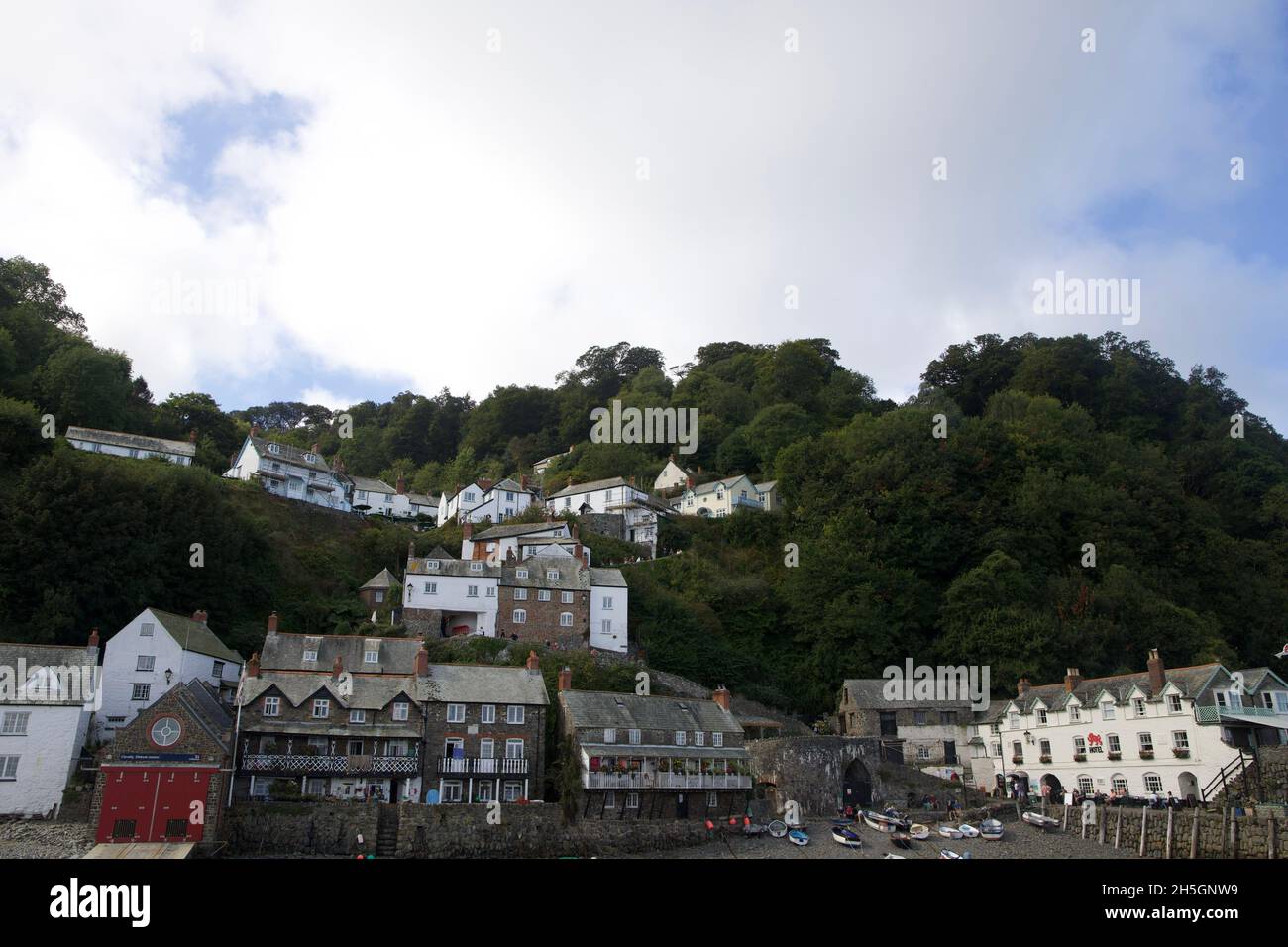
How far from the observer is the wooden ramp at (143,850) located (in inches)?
1192

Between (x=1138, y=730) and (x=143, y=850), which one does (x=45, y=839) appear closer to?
(x=143, y=850)

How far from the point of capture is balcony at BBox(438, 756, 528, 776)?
3841 cm

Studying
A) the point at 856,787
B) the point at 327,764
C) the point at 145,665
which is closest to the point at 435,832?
the point at 327,764

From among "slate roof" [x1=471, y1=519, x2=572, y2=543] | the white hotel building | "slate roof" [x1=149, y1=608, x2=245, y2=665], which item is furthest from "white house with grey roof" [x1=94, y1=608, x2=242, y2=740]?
the white hotel building

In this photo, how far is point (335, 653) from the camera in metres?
Answer: 42.5

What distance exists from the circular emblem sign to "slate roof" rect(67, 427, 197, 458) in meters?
38.1

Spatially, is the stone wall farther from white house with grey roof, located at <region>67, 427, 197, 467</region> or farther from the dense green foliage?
white house with grey roof, located at <region>67, 427, 197, 467</region>

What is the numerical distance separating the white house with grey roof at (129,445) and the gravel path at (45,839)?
32.9m

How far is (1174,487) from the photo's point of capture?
68.7 meters

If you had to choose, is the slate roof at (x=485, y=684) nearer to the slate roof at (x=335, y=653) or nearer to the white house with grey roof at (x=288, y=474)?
the slate roof at (x=335, y=653)

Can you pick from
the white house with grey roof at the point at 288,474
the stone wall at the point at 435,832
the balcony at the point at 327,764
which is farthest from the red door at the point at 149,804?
the white house with grey roof at the point at 288,474

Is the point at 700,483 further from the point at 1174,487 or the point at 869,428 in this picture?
the point at 1174,487

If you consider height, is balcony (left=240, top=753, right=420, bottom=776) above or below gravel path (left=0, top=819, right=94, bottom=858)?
above

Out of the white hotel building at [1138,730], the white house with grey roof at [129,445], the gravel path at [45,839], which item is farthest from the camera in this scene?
the white house with grey roof at [129,445]
